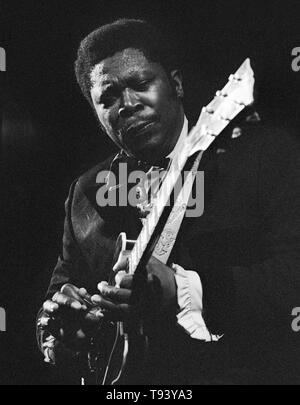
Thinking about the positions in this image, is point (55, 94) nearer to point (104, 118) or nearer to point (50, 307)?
point (104, 118)

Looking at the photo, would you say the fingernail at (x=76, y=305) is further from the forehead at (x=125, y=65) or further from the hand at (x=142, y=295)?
the forehead at (x=125, y=65)

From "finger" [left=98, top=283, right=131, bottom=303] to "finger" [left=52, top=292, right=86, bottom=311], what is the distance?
0.34ft

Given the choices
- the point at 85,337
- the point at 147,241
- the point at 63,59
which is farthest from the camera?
the point at 63,59

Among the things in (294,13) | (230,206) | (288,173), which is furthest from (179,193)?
(294,13)

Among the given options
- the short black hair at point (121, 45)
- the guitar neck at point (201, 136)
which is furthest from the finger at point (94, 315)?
the short black hair at point (121, 45)

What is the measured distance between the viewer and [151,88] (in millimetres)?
2938

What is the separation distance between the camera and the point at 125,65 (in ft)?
9.71

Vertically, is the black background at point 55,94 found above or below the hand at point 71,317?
above

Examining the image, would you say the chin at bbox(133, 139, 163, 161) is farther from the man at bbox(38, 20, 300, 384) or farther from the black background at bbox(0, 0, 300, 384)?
the black background at bbox(0, 0, 300, 384)

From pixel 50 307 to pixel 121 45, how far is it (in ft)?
3.54

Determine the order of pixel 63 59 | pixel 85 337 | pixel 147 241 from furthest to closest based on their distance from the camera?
pixel 63 59 < pixel 85 337 < pixel 147 241

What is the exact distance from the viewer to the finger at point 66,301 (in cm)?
288

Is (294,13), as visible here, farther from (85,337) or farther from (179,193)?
(85,337)

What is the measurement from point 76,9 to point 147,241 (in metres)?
1.06
